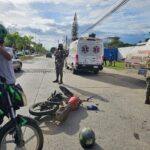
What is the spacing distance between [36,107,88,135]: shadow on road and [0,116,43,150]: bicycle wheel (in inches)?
64.8

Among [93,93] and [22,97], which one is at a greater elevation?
[22,97]

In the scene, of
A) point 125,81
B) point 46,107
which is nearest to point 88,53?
point 125,81

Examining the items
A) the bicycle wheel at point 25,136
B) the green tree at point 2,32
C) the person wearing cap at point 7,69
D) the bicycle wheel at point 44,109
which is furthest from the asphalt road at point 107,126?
the green tree at point 2,32

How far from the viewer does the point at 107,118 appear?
7688 mm

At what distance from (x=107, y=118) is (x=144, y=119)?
936 mm

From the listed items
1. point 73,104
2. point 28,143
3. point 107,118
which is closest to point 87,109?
point 73,104

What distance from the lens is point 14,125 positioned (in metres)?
4.21

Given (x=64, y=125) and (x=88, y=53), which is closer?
(x=64, y=125)

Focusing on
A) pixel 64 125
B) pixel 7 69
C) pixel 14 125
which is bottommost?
pixel 64 125

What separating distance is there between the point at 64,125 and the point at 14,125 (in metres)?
2.89

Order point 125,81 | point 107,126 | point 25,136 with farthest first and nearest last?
point 125,81 < point 107,126 < point 25,136

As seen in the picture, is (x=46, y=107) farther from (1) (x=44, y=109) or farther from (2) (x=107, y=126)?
(2) (x=107, y=126)

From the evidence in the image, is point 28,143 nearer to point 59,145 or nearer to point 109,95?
point 59,145

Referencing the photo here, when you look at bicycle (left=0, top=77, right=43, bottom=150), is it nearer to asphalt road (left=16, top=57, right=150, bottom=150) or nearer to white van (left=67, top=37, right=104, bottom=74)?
asphalt road (left=16, top=57, right=150, bottom=150)
